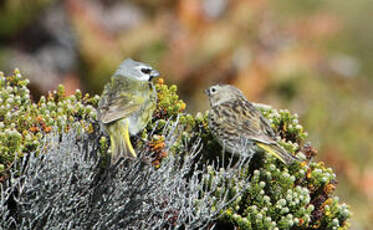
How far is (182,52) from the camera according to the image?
12742 millimetres

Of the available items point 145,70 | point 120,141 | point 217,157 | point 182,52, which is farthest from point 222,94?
point 182,52

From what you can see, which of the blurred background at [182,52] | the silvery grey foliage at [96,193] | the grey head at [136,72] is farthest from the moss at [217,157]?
the blurred background at [182,52]

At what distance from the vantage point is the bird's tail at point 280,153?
5.39 meters

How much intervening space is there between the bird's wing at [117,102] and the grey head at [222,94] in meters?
1.00

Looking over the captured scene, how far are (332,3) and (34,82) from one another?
1261 centimetres

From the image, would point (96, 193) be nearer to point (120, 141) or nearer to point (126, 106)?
point (120, 141)

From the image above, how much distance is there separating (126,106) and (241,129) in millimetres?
1069

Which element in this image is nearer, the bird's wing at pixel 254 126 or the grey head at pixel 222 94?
the bird's wing at pixel 254 126

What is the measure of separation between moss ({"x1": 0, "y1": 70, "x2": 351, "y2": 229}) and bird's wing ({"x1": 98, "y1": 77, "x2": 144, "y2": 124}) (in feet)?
0.65

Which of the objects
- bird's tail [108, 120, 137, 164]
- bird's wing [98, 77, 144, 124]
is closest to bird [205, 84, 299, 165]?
bird's wing [98, 77, 144, 124]

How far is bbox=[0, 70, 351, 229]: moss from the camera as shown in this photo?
5.08m

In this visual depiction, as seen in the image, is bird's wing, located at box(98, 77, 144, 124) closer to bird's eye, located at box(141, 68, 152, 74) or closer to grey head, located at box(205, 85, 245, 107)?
bird's eye, located at box(141, 68, 152, 74)

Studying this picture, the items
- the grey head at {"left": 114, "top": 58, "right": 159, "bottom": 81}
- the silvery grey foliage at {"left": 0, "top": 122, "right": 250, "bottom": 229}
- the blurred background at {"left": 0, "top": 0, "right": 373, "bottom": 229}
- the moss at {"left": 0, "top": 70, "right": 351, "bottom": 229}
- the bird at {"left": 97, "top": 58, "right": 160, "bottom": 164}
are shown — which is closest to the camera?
the silvery grey foliage at {"left": 0, "top": 122, "right": 250, "bottom": 229}

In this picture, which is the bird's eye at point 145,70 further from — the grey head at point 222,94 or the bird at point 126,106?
the grey head at point 222,94
